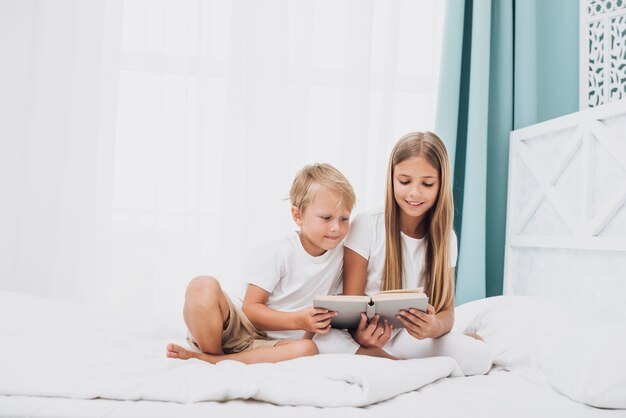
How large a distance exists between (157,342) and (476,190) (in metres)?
1.76

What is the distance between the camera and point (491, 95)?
9.32ft

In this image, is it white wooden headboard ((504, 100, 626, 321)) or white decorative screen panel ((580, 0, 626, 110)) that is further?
white decorative screen panel ((580, 0, 626, 110))

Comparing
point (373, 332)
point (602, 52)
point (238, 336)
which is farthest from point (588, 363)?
point (602, 52)

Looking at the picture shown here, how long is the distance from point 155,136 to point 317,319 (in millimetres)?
1740

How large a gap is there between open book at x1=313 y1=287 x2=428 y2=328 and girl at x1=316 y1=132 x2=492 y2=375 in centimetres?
16

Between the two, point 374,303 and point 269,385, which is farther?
point 374,303

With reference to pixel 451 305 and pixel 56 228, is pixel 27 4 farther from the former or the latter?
pixel 451 305

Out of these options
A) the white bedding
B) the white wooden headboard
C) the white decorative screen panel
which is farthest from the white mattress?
the white decorative screen panel

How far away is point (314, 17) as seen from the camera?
9.29 feet

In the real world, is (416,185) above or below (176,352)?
above

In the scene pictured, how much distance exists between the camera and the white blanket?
983 millimetres

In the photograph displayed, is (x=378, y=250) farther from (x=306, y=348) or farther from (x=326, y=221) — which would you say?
(x=306, y=348)

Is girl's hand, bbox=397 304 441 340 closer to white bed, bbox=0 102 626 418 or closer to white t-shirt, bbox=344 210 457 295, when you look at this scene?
white bed, bbox=0 102 626 418

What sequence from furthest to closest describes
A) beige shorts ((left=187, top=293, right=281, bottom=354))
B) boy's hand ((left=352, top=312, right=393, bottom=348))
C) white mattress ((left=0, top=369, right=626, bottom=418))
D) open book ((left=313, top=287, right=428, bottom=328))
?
beige shorts ((left=187, top=293, right=281, bottom=354))
boy's hand ((left=352, top=312, right=393, bottom=348))
open book ((left=313, top=287, right=428, bottom=328))
white mattress ((left=0, top=369, right=626, bottom=418))
